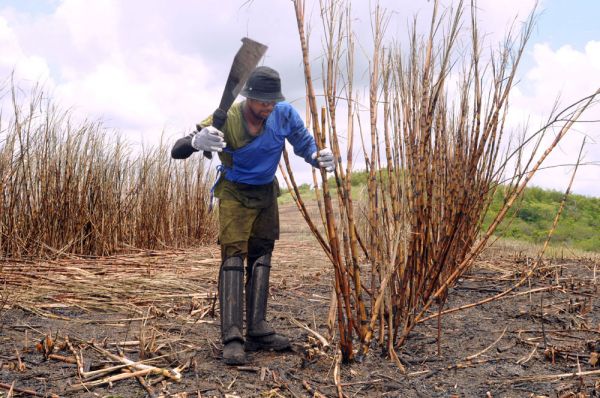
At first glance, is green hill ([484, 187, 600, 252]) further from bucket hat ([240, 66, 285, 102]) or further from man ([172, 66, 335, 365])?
bucket hat ([240, 66, 285, 102])

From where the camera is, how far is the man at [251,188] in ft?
9.40

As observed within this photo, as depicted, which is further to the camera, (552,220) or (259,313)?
(552,220)

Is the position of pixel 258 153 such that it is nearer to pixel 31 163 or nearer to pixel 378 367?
pixel 378 367

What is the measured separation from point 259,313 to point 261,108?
1.08 m

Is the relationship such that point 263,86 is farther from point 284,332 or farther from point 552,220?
point 552,220

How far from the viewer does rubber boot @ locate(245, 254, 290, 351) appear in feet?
9.84

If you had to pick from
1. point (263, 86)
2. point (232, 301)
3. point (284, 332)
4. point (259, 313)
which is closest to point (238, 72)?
point (263, 86)

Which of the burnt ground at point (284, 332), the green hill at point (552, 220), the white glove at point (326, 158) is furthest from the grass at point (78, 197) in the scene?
the green hill at point (552, 220)

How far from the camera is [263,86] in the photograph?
2.84 m

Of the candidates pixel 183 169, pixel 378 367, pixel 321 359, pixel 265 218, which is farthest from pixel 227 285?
pixel 183 169

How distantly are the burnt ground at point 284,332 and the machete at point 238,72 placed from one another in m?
1.07

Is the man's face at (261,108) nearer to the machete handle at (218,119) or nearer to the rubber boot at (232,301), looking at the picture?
the machete handle at (218,119)

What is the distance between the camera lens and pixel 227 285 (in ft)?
9.53

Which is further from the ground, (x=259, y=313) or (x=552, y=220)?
(x=552, y=220)
